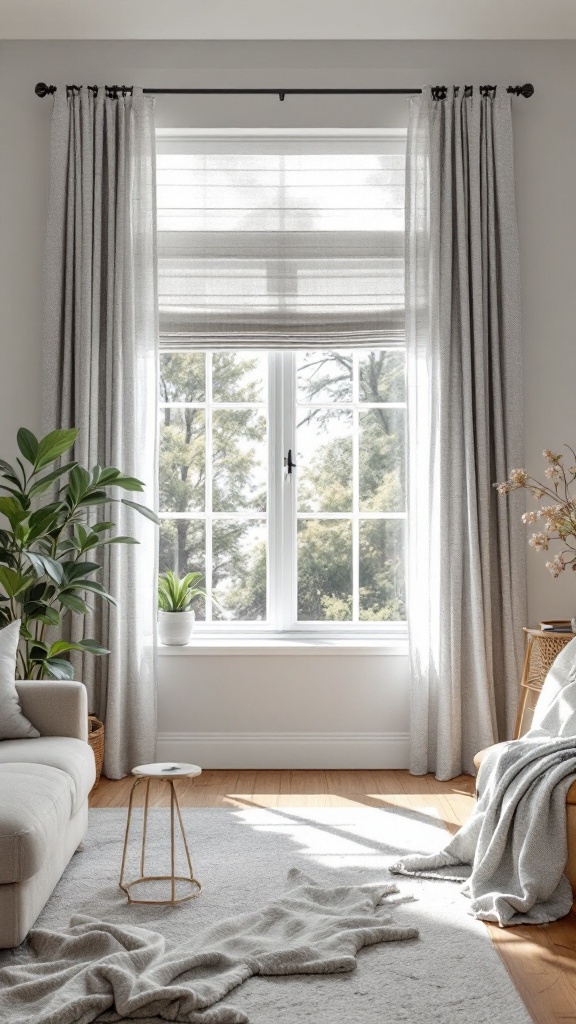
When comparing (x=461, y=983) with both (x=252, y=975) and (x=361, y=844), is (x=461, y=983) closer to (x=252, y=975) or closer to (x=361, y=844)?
(x=252, y=975)

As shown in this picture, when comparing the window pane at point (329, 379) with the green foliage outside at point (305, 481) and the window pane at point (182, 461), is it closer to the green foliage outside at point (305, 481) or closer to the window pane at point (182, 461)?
the green foliage outside at point (305, 481)

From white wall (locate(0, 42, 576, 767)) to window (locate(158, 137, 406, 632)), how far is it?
234 millimetres

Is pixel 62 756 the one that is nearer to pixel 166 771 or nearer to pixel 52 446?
pixel 166 771

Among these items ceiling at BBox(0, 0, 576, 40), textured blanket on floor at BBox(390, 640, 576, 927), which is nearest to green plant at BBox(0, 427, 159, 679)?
textured blanket on floor at BBox(390, 640, 576, 927)

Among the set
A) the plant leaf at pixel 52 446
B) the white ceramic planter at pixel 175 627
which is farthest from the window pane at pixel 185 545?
the plant leaf at pixel 52 446

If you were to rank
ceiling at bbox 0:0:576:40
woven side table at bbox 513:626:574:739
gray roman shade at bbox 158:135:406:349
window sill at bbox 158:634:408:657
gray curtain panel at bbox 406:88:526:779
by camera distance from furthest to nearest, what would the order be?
gray roman shade at bbox 158:135:406:349
window sill at bbox 158:634:408:657
gray curtain panel at bbox 406:88:526:779
ceiling at bbox 0:0:576:40
woven side table at bbox 513:626:574:739

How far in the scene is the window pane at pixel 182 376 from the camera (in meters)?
4.82

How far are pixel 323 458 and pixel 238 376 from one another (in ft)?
1.92

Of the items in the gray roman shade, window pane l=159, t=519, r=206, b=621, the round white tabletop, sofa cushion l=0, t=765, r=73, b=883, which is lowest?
sofa cushion l=0, t=765, r=73, b=883

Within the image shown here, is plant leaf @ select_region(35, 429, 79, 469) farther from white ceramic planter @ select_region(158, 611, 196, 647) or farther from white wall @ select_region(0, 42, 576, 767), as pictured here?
white ceramic planter @ select_region(158, 611, 196, 647)

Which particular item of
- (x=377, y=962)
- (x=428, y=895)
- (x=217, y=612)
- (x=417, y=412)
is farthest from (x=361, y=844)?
(x=417, y=412)

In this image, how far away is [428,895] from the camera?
2.99 meters

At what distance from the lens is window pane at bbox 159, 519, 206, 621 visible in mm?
4820

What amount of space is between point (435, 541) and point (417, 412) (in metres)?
0.61
